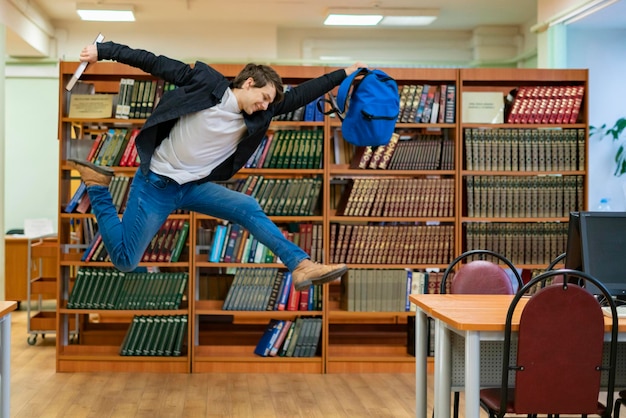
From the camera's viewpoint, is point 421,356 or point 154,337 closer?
point 421,356

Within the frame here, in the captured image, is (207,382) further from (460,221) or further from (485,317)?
(485,317)

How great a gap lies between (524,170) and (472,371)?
3.46 m

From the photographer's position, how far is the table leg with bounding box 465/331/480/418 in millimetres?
3193

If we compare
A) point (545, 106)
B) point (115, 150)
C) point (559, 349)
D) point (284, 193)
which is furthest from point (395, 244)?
point (559, 349)

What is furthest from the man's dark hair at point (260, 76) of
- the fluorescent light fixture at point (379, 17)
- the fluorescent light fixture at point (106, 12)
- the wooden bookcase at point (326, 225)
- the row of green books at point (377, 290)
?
the fluorescent light fixture at point (106, 12)

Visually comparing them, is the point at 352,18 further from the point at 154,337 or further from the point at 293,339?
the point at 154,337

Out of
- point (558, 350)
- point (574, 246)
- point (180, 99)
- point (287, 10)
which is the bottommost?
Answer: point (558, 350)

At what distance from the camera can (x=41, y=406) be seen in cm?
520

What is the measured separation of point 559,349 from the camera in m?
3.19

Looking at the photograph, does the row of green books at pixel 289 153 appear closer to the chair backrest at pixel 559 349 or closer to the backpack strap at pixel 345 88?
the backpack strap at pixel 345 88

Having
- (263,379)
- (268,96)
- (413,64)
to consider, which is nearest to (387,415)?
(263,379)

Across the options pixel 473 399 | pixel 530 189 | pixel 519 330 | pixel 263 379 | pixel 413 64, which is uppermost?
pixel 413 64

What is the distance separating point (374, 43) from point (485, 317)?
824cm

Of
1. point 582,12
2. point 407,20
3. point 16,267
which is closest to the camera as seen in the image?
point 582,12
